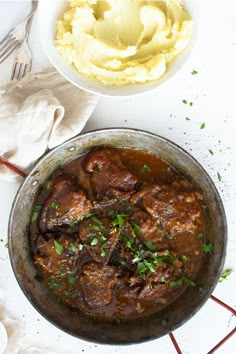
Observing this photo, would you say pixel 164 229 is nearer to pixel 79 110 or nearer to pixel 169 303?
pixel 169 303

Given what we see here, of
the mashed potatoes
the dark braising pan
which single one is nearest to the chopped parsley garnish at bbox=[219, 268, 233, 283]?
the dark braising pan

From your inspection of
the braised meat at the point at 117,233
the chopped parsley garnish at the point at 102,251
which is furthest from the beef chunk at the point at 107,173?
the chopped parsley garnish at the point at 102,251

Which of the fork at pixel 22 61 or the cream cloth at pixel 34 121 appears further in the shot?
the fork at pixel 22 61

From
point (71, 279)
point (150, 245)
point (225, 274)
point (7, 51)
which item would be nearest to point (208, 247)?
point (225, 274)

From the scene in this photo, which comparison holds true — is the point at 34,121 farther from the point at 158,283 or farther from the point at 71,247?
the point at 158,283

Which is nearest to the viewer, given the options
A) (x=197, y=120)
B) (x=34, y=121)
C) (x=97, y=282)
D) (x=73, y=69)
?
(x=73, y=69)

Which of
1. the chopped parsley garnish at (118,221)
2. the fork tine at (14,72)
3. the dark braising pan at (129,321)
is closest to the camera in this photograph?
the dark braising pan at (129,321)

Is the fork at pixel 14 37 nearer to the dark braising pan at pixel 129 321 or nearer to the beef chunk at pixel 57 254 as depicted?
the dark braising pan at pixel 129 321

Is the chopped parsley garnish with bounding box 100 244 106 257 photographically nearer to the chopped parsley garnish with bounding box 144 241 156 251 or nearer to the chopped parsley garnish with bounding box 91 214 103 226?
the chopped parsley garnish with bounding box 91 214 103 226
